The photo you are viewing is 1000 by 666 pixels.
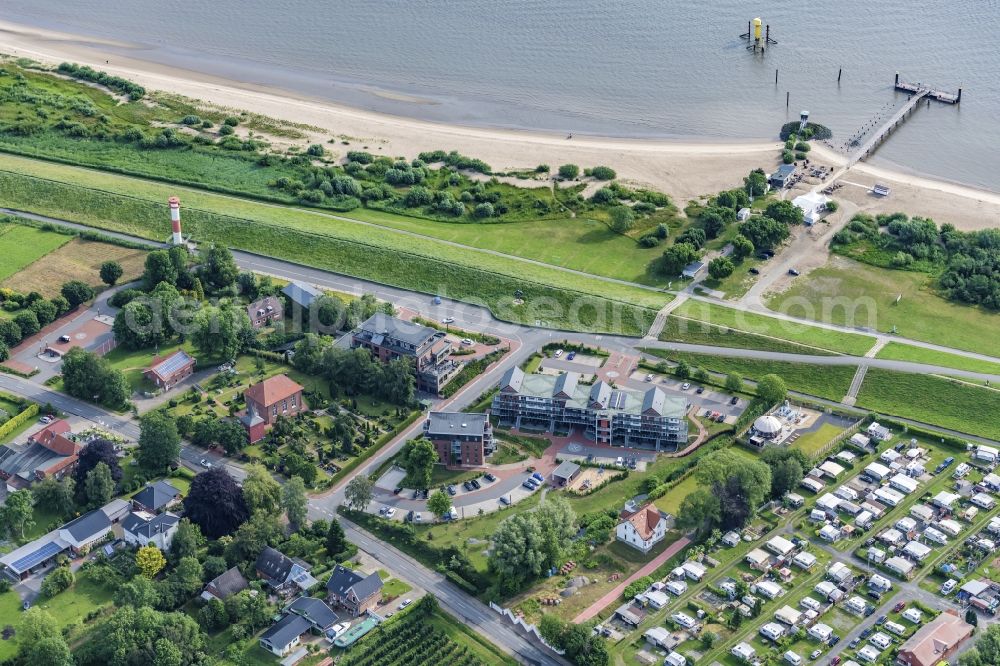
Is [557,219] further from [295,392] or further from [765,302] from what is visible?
[295,392]

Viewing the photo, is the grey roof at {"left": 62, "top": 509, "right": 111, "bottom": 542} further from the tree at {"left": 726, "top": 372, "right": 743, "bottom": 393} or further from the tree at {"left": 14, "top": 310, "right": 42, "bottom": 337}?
the tree at {"left": 726, "top": 372, "right": 743, "bottom": 393}

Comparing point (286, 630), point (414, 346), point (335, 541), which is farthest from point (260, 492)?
point (414, 346)

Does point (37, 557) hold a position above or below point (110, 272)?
below

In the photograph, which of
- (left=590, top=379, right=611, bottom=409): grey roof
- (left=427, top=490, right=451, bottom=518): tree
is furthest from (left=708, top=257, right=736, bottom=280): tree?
(left=427, top=490, right=451, bottom=518): tree

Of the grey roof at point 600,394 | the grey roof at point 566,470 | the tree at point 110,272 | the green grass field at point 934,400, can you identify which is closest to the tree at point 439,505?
the grey roof at point 566,470

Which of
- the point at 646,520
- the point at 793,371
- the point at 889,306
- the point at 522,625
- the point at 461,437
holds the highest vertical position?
the point at 889,306

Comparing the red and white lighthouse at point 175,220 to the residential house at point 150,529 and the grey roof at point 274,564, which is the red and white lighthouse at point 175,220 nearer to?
the residential house at point 150,529

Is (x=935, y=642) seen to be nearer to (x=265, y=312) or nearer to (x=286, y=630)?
(x=286, y=630)
